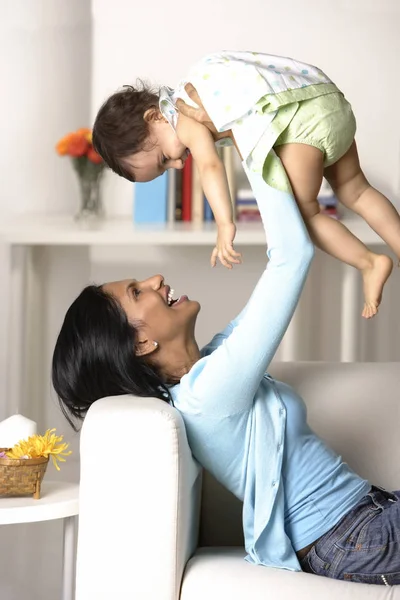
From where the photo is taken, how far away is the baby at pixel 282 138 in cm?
152

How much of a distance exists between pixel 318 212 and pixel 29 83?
91.5 inches

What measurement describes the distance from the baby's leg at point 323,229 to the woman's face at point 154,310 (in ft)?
0.91

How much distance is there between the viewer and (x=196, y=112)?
5.33ft

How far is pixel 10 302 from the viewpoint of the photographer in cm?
340

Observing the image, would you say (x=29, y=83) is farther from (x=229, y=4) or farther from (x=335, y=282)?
(x=335, y=282)

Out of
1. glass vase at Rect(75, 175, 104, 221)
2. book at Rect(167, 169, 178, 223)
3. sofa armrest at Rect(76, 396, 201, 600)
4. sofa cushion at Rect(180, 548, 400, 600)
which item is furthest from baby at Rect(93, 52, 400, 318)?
glass vase at Rect(75, 175, 104, 221)

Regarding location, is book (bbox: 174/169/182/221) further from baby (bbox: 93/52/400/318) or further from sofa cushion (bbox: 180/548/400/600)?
sofa cushion (bbox: 180/548/400/600)

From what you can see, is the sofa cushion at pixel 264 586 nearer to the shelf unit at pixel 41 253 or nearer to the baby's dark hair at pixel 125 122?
the baby's dark hair at pixel 125 122

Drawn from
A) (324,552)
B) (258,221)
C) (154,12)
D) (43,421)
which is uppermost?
(154,12)

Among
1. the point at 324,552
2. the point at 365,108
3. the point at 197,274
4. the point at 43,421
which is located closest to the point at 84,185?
the point at 197,274

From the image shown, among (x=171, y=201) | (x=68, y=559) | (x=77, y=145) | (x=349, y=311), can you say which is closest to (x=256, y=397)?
(x=68, y=559)

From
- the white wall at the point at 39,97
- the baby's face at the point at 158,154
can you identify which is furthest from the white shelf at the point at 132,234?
the baby's face at the point at 158,154

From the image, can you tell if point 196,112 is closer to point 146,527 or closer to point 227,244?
point 227,244

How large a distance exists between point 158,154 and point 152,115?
80 mm
